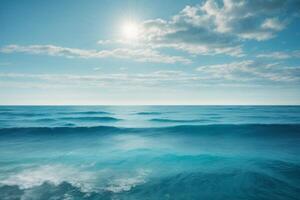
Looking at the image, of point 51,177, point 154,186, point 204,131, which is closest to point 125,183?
point 154,186

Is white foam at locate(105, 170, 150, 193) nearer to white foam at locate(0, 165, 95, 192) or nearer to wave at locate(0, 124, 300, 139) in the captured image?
white foam at locate(0, 165, 95, 192)

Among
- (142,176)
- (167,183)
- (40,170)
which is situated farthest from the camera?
(40,170)

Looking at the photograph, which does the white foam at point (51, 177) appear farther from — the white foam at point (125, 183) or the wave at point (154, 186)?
the white foam at point (125, 183)

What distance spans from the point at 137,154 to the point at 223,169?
5230 mm

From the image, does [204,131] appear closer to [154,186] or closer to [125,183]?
[154,186]

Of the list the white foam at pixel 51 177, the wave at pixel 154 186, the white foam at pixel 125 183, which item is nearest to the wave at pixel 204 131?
the wave at pixel 154 186

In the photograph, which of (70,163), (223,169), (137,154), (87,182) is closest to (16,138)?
(70,163)

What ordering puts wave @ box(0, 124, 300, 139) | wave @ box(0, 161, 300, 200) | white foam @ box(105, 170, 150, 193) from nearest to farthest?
1. wave @ box(0, 161, 300, 200)
2. white foam @ box(105, 170, 150, 193)
3. wave @ box(0, 124, 300, 139)

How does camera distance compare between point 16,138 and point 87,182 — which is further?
point 16,138

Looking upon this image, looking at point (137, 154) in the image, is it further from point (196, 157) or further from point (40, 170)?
point (40, 170)

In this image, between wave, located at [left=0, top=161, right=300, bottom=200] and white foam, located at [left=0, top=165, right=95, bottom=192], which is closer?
wave, located at [left=0, top=161, right=300, bottom=200]

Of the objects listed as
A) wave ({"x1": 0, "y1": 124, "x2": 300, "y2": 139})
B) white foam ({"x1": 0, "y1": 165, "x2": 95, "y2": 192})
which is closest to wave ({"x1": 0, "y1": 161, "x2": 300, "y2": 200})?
white foam ({"x1": 0, "y1": 165, "x2": 95, "y2": 192})

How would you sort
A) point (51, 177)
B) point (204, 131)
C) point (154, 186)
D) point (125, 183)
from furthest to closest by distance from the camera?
point (204, 131)
point (51, 177)
point (125, 183)
point (154, 186)

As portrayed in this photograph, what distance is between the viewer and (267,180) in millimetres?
6980
